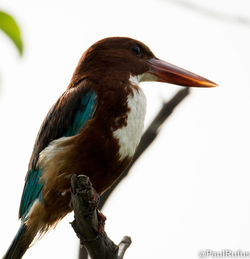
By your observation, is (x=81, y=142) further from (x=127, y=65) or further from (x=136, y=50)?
(x=136, y=50)

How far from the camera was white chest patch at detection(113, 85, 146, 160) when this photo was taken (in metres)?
3.11

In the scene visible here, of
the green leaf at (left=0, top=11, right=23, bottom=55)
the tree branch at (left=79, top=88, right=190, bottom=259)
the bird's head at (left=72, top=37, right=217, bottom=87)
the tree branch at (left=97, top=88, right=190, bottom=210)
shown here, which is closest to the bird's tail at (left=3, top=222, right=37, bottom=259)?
the tree branch at (left=79, top=88, right=190, bottom=259)

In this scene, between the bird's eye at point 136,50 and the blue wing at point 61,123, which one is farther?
the bird's eye at point 136,50

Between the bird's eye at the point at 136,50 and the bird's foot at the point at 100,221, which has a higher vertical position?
the bird's eye at the point at 136,50

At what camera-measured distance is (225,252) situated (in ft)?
12.8

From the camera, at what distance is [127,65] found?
143 inches

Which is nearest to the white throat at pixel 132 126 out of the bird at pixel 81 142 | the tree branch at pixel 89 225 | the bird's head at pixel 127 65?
the bird at pixel 81 142

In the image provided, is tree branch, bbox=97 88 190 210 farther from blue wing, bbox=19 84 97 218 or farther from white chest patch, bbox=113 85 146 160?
blue wing, bbox=19 84 97 218

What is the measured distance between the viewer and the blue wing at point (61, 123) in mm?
3180

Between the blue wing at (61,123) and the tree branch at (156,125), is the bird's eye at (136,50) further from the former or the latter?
the tree branch at (156,125)

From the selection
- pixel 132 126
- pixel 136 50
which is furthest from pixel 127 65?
pixel 132 126

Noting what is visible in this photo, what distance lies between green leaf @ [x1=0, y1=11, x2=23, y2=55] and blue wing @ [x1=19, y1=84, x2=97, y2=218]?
4.65ft

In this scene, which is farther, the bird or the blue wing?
the blue wing

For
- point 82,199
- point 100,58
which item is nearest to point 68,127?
point 100,58
